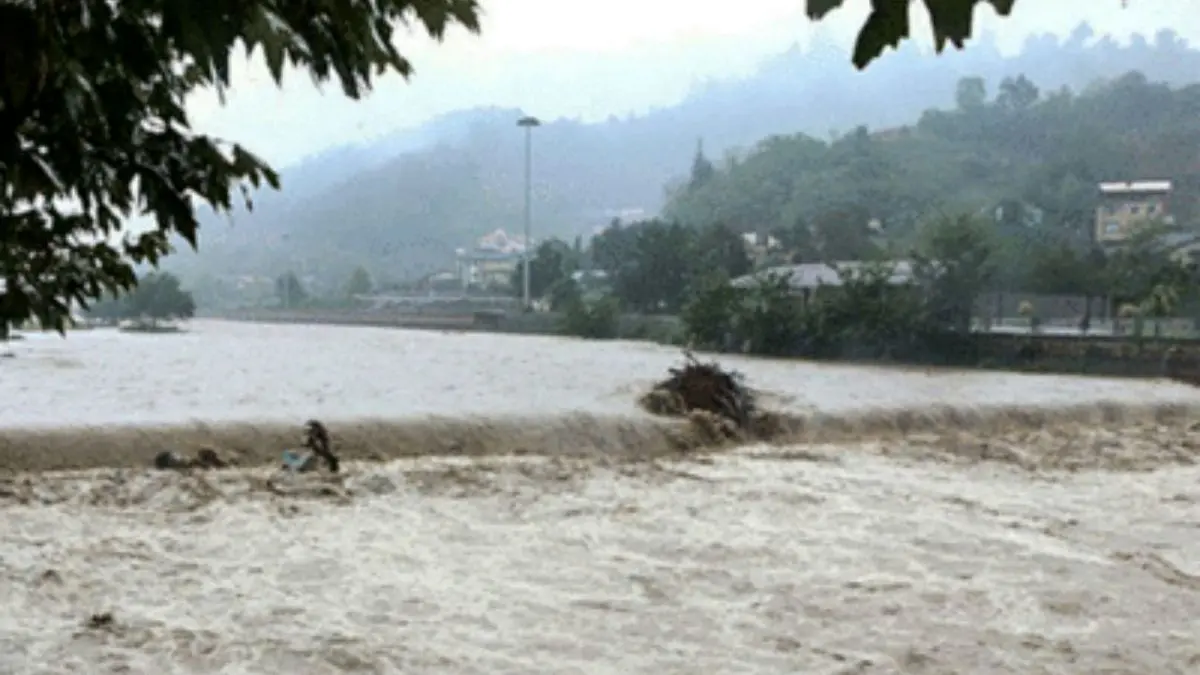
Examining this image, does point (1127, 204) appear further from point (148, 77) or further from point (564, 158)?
point (148, 77)

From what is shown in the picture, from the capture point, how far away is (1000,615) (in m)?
2.56

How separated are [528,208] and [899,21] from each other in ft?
25.5

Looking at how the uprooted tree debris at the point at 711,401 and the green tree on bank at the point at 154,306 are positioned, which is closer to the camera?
the uprooted tree debris at the point at 711,401

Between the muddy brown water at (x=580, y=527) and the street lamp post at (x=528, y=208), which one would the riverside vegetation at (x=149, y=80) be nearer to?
the muddy brown water at (x=580, y=527)

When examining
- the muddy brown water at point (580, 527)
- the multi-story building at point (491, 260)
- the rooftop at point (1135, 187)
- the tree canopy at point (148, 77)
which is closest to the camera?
the tree canopy at point (148, 77)

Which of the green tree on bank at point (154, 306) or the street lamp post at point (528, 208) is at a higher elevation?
the street lamp post at point (528, 208)

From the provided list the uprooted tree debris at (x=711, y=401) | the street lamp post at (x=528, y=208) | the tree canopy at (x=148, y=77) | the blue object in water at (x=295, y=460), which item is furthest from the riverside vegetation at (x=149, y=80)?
the street lamp post at (x=528, y=208)

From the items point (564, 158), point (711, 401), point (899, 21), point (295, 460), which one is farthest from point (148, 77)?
point (564, 158)

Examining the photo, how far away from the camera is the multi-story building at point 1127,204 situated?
6.20 m

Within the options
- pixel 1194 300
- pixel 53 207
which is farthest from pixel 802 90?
pixel 53 207

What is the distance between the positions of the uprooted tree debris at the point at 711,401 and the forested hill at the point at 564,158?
98.4 inches

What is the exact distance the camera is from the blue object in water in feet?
12.4

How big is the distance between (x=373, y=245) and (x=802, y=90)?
3.58 m

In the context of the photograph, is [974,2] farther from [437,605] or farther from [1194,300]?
[1194,300]
